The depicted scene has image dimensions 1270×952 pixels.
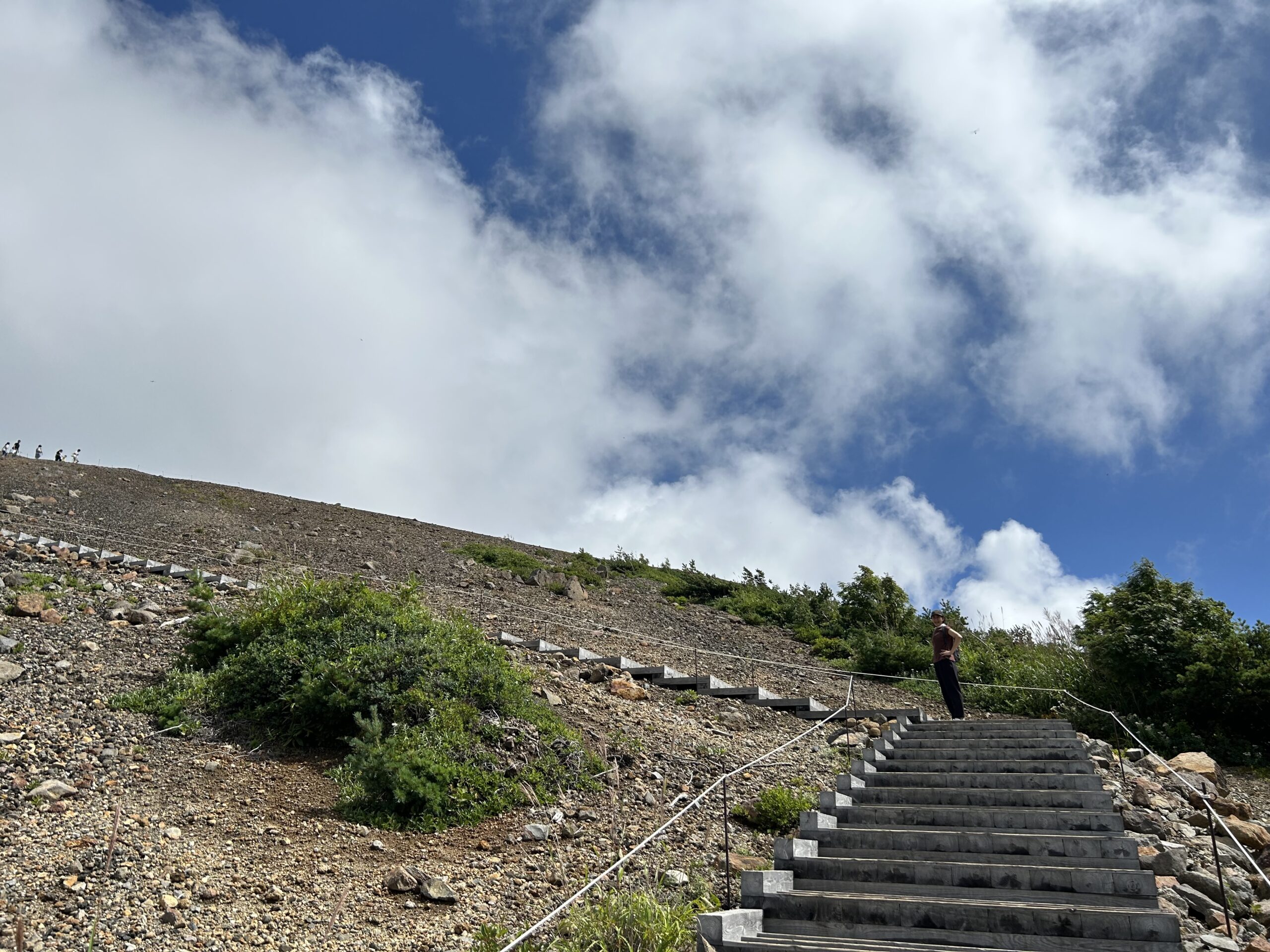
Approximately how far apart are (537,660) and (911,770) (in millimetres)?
4957

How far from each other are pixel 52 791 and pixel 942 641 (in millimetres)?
10088

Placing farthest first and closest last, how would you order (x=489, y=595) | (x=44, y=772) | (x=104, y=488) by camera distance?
(x=104, y=488) → (x=489, y=595) → (x=44, y=772)

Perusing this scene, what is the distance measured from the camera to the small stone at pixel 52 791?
6.16 metres

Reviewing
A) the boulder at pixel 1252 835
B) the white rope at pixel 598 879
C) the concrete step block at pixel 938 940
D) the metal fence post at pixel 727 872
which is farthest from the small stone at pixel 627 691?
the boulder at pixel 1252 835

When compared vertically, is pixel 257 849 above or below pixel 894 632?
below

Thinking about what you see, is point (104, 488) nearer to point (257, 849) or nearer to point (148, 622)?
point (148, 622)

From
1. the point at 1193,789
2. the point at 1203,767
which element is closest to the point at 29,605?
the point at 1193,789

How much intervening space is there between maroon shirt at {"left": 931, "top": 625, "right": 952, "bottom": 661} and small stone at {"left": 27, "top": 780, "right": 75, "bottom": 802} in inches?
386

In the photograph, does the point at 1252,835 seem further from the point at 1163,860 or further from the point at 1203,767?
the point at 1203,767

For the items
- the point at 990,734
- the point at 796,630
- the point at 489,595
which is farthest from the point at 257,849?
the point at 796,630

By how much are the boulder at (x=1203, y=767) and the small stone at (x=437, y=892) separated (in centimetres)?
853

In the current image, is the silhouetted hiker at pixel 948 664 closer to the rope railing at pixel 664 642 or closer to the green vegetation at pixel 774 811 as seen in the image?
the rope railing at pixel 664 642

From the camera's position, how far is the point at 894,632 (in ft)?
60.1

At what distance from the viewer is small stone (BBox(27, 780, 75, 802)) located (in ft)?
20.2
